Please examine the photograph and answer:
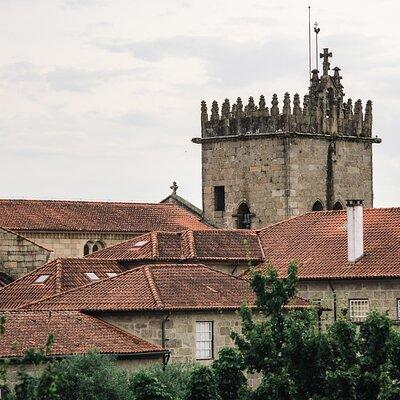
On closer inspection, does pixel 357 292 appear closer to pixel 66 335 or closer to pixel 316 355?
pixel 66 335

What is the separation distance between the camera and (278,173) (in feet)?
349

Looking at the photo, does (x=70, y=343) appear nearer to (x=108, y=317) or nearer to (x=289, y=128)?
(x=108, y=317)

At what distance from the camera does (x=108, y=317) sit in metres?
76.0

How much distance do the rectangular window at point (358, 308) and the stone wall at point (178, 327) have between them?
8675mm

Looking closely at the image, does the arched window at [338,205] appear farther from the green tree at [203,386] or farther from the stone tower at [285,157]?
the green tree at [203,386]

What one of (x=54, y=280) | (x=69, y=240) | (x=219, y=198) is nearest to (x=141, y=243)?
(x=54, y=280)

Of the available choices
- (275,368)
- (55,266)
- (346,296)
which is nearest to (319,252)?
(346,296)

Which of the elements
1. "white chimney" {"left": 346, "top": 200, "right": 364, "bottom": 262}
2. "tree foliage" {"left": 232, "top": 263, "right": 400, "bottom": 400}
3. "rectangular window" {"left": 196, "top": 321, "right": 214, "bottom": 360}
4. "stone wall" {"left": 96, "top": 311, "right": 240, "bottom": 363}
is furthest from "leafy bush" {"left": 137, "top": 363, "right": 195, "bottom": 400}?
"white chimney" {"left": 346, "top": 200, "right": 364, "bottom": 262}

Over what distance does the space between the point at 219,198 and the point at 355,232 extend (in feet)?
71.6

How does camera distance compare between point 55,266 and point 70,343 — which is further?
point 55,266

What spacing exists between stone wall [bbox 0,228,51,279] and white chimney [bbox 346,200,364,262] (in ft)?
45.4

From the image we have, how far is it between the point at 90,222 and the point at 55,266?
628 inches

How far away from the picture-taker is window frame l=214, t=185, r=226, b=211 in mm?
108806

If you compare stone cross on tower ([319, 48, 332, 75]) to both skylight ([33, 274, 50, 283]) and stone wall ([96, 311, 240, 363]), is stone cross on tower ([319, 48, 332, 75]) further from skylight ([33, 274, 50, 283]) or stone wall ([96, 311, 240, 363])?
stone wall ([96, 311, 240, 363])
